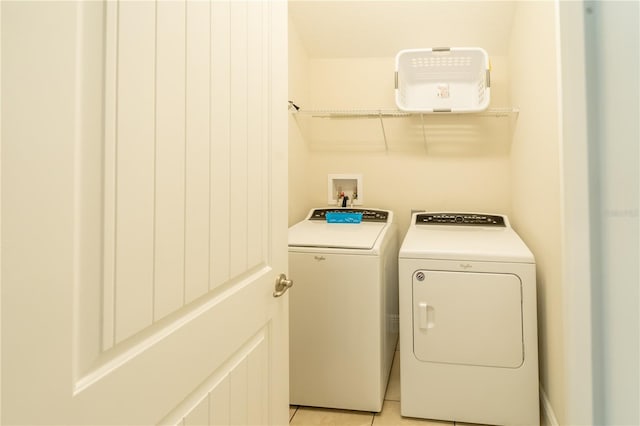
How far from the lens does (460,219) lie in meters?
2.70

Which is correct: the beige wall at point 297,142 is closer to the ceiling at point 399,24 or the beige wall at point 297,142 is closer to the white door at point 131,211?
the ceiling at point 399,24

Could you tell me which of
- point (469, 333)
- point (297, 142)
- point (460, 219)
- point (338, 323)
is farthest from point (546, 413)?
point (297, 142)

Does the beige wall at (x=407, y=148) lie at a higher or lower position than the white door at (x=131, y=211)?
higher

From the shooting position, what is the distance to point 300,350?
6.93 feet

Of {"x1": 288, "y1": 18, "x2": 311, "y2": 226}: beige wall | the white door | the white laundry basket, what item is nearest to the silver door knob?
the white door

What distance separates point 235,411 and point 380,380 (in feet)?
4.15

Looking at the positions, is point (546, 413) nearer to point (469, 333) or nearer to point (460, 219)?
point (469, 333)

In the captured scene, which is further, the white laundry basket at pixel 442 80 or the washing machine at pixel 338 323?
the white laundry basket at pixel 442 80

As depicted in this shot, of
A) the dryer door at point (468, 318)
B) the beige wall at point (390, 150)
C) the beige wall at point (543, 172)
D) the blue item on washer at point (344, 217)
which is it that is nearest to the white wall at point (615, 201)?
the beige wall at point (543, 172)

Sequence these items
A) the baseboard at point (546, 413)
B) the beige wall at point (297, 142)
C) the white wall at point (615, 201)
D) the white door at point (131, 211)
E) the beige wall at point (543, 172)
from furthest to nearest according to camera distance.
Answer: the beige wall at point (297, 142) → the baseboard at point (546, 413) → the beige wall at point (543, 172) → the white wall at point (615, 201) → the white door at point (131, 211)

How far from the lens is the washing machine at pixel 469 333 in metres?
1.88

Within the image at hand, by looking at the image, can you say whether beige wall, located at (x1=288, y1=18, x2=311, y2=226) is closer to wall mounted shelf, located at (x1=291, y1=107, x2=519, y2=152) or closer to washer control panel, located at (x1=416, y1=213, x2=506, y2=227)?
wall mounted shelf, located at (x1=291, y1=107, x2=519, y2=152)

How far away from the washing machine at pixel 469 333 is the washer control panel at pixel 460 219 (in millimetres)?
587


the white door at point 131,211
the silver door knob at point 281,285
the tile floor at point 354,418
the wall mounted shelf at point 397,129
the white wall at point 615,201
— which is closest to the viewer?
the white door at point 131,211
